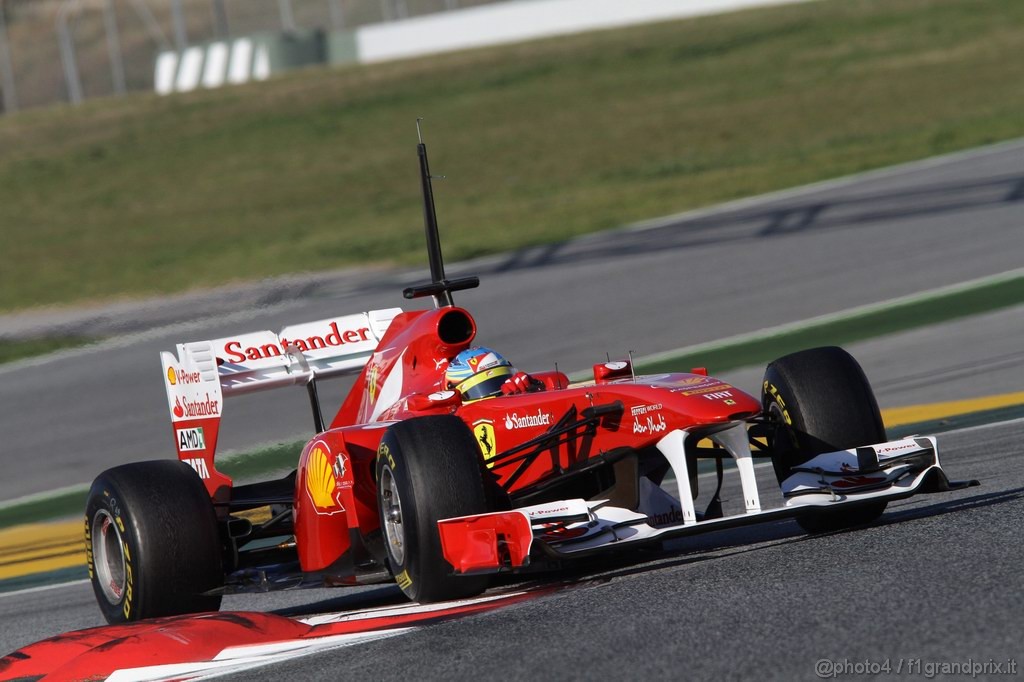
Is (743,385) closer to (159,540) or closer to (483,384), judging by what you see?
(483,384)

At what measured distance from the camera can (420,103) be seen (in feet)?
116

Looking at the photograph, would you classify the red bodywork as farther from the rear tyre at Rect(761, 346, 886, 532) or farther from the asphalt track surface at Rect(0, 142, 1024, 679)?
the asphalt track surface at Rect(0, 142, 1024, 679)

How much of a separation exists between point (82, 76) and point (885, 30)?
23261mm

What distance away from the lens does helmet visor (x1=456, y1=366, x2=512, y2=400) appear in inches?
270

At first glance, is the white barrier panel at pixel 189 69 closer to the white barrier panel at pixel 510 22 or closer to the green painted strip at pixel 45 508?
the white barrier panel at pixel 510 22

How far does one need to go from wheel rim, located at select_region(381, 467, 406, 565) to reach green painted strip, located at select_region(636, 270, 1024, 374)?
256 inches

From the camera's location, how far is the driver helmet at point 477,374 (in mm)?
6858

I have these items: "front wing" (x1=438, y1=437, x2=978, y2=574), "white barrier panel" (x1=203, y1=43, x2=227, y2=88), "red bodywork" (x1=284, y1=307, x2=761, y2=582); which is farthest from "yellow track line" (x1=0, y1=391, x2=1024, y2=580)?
"white barrier panel" (x1=203, y1=43, x2=227, y2=88)

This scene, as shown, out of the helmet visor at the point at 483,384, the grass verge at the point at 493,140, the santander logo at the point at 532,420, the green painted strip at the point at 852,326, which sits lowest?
the green painted strip at the point at 852,326

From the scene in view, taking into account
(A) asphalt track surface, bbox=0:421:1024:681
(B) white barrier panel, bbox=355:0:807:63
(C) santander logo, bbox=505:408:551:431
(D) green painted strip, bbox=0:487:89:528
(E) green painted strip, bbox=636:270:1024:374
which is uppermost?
(B) white barrier panel, bbox=355:0:807:63

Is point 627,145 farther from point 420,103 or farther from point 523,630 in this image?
point 523,630

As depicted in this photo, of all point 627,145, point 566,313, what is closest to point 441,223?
point 627,145

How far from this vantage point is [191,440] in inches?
311

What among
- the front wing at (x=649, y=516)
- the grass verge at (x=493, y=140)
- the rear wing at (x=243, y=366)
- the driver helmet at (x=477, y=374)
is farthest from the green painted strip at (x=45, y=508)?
the grass verge at (x=493, y=140)
